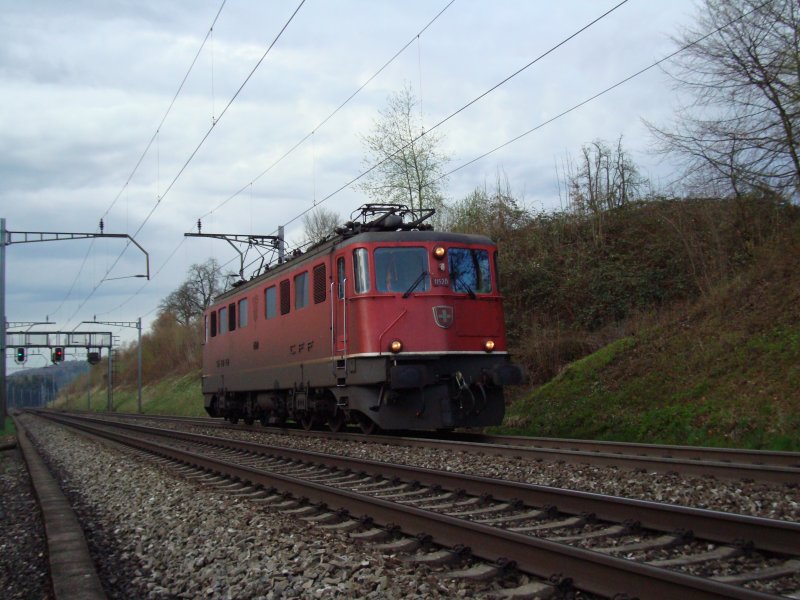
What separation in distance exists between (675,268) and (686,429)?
8.69 metres

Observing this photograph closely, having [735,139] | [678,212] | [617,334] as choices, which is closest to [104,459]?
[617,334]

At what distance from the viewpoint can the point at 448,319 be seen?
1312 centimetres

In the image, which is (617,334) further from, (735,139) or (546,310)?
(735,139)

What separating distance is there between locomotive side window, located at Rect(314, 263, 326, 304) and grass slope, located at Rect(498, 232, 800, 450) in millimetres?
4731

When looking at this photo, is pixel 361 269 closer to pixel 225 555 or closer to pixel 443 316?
pixel 443 316

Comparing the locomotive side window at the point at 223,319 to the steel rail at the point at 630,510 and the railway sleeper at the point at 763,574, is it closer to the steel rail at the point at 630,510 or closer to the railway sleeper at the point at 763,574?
the steel rail at the point at 630,510

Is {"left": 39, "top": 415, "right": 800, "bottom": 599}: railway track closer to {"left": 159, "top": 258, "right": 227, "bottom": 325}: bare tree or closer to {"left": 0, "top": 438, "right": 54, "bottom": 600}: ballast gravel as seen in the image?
{"left": 0, "top": 438, "right": 54, "bottom": 600}: ballast gravel

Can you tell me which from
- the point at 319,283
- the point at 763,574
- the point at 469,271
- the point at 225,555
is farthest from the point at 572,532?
the point at 319,283

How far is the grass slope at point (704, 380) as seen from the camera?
1205cm

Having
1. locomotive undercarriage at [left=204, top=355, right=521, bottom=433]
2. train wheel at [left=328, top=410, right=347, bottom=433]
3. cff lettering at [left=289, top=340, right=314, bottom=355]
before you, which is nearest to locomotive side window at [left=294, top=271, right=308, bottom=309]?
cff lettering at [left=289, top=340, right=314, bottom=355]

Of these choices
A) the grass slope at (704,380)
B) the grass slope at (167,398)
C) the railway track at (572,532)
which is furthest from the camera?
the grass slope at (167,398)

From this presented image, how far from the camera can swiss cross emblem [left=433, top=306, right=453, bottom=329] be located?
13047 mm

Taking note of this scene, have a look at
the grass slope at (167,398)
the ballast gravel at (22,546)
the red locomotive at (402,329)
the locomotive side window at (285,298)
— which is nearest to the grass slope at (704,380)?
the red locomotive at (402,329)

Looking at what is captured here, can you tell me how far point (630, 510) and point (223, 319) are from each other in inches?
657
